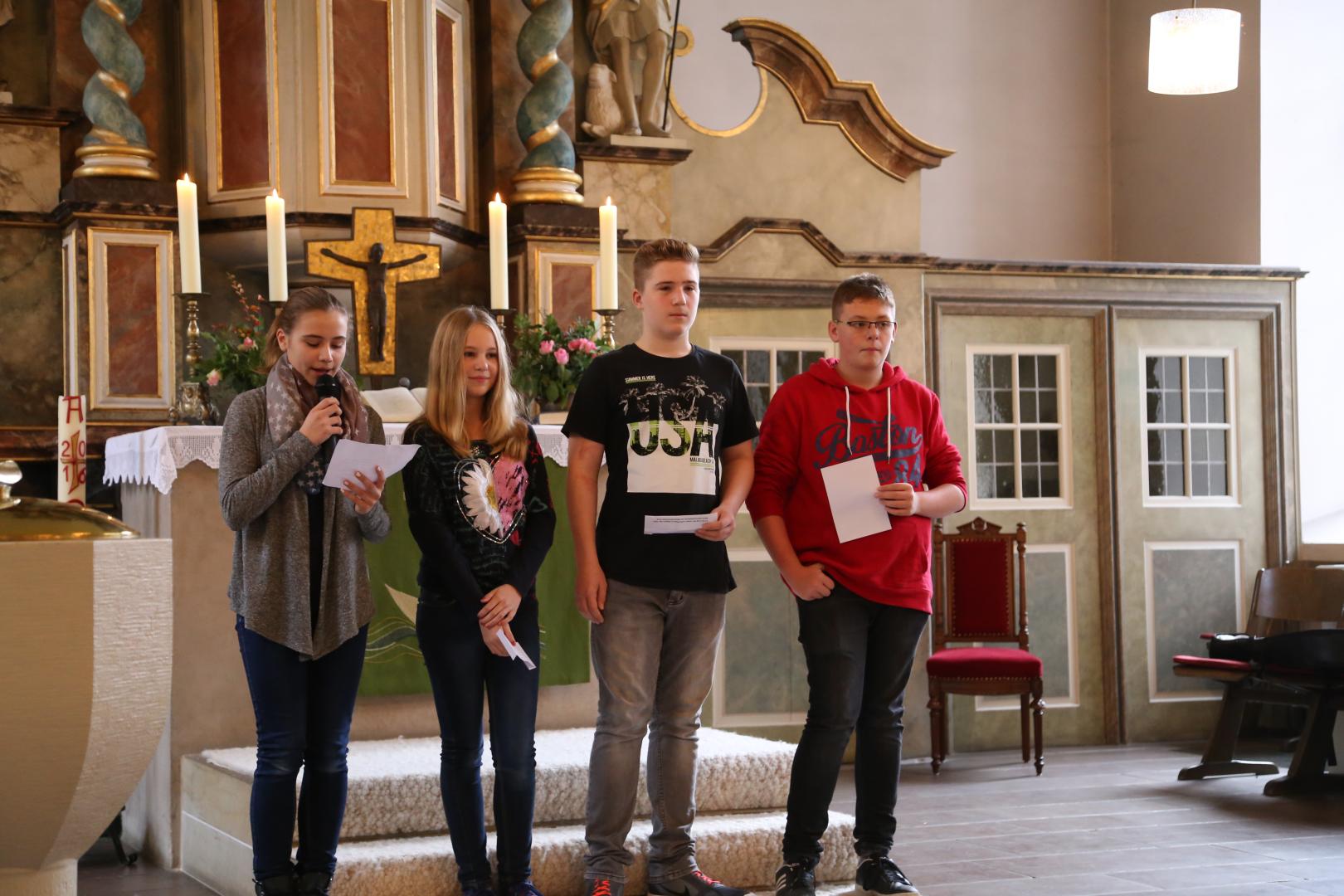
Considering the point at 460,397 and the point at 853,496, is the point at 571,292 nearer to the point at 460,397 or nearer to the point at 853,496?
the point at 460,397

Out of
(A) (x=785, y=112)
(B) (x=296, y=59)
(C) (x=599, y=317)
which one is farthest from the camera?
(A) (x=785, y=112)

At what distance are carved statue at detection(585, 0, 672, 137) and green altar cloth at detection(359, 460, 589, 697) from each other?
→ 2.15 meters

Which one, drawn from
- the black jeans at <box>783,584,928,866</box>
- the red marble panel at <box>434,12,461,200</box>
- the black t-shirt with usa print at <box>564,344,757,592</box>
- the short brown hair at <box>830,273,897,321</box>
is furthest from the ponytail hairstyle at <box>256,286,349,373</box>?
the red marble panel at <box>434,12,461,200</box>

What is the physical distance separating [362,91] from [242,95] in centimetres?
41

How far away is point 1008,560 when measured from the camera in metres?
6.23

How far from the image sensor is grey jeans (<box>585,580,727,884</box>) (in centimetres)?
294

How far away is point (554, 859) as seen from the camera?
10.9 feet

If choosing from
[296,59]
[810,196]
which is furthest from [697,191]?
[296,59]

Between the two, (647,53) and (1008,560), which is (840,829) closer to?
(1008,560)

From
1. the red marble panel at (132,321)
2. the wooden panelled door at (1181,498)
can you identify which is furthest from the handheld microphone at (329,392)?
the wooden panelled door at (1181,498)

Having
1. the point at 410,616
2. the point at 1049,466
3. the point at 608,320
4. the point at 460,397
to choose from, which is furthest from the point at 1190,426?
the point at 460,397

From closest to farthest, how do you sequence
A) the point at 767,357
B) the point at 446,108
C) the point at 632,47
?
the point at 446,108
the point at 632,47
the point at 767,357

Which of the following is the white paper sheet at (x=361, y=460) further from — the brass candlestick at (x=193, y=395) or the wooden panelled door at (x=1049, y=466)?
the wooden panelled door at (x=1049, y=466)

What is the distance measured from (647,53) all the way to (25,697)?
16.2 feet
